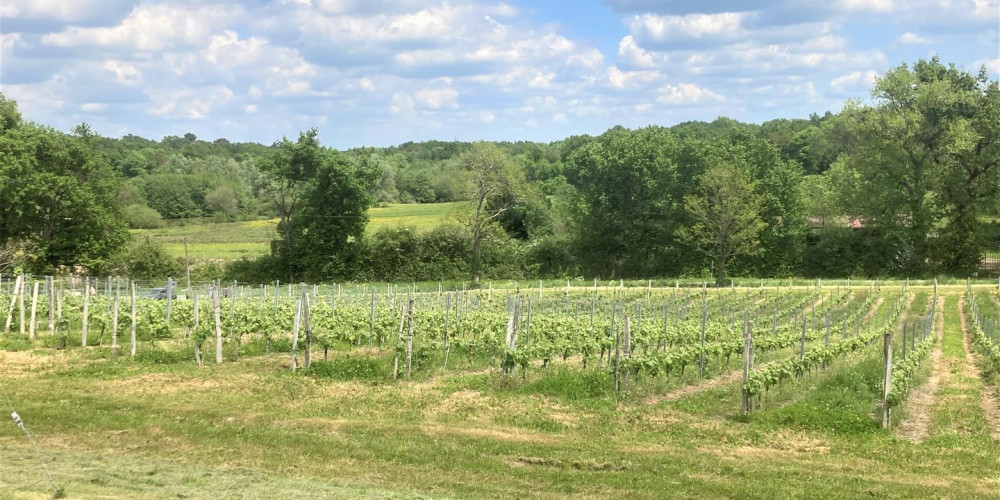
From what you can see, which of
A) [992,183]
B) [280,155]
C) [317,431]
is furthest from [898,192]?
[317,431]

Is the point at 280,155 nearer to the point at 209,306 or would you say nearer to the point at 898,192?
the point at 209,306

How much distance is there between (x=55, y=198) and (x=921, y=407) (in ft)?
166

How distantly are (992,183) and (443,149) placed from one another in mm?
134002

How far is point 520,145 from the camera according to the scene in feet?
540

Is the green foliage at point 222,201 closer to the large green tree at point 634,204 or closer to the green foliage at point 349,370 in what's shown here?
the large green tree at point 634,204

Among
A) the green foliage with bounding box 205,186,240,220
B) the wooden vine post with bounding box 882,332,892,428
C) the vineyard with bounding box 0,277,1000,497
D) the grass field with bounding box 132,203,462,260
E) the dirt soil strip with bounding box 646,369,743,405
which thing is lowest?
the dirt soil strip with bounding box 646,369,743,405

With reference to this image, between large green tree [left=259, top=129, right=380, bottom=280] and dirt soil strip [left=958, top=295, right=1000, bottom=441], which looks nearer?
dirt soil strip [left=958, top=295, right=1000, bottom=441]

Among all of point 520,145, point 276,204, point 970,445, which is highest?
point 520,145

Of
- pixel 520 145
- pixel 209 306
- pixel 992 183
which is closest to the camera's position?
pixel 209 306

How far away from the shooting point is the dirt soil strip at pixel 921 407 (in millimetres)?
14086

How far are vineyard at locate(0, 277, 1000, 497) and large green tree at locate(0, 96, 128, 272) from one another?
27110 millimetres

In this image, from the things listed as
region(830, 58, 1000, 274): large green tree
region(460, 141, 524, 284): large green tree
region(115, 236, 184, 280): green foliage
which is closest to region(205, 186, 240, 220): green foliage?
region(115, 236, 184, 280): green foliage

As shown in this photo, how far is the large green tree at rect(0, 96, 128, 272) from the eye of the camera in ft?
163

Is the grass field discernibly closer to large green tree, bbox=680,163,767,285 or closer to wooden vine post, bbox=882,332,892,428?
large green tree, bbox=680,163,767,285
